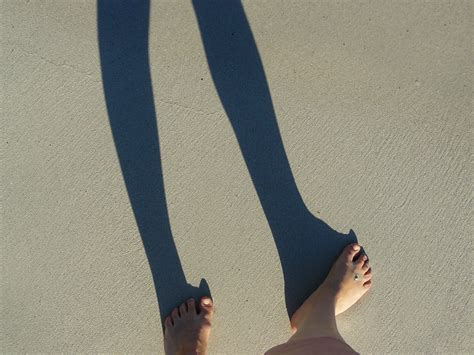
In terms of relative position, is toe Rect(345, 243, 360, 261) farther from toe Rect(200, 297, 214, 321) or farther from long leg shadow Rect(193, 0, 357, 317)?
toe Rect(200, 297, 214, 321)

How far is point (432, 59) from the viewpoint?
2.06 meters

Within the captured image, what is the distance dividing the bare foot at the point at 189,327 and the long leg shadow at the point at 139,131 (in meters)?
0.05

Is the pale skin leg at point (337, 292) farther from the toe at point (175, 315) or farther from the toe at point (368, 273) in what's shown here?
the toe at point (175, 315)

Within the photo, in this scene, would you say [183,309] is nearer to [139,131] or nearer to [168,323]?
[168,323]

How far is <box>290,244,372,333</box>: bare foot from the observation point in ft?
6.57

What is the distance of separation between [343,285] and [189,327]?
72cm

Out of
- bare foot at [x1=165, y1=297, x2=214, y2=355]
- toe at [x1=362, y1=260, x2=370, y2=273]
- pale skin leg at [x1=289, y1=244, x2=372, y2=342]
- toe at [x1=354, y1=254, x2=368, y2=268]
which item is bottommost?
bare foot at [x1=165, y1=297, x2=214, y2=355]

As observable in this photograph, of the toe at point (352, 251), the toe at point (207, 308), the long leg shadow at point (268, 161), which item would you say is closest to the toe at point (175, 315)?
the toe at point (207, 308)

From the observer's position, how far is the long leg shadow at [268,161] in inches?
80.4

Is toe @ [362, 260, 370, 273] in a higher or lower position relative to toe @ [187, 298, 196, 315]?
higher

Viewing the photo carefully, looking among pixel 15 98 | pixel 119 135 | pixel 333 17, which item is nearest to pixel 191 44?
pixel 119 135

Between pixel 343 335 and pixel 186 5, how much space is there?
5.57 ft

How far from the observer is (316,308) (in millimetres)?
1981

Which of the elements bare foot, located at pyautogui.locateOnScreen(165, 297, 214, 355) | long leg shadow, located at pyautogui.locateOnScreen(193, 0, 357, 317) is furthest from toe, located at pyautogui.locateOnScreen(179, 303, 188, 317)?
long leg shadow, located at pyautogui.locateOnScreen(193, 0, 357, 317)
